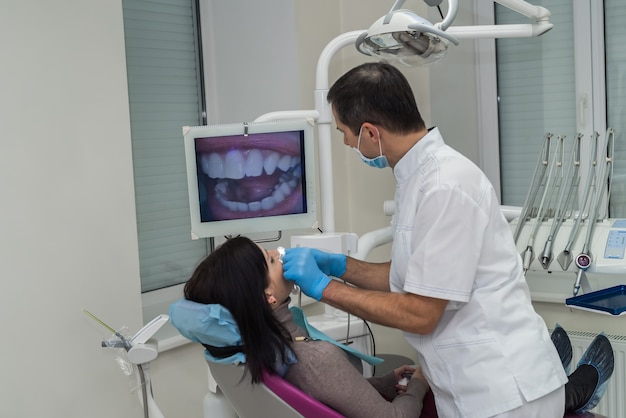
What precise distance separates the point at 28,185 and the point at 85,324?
426 millimetres

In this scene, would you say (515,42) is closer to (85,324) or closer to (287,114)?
(287,114)

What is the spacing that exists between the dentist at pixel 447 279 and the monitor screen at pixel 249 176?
0.43m

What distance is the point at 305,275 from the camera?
5.45ft

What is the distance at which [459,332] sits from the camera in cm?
157

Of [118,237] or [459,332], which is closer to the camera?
[459,332]

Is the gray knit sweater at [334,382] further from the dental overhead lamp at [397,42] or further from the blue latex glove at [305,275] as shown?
the dental overhead lamp at [397,42]

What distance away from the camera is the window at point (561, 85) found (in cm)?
303

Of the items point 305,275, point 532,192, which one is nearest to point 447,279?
point 305,275

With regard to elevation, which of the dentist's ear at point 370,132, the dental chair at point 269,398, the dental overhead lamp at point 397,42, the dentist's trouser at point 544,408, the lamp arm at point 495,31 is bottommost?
the dentist's trouser at point 544,408

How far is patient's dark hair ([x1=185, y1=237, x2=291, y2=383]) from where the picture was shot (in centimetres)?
158

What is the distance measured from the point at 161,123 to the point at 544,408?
1.77 m

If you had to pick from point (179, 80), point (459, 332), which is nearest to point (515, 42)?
point (179, 80)

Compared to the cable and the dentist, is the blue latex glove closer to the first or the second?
the dentist

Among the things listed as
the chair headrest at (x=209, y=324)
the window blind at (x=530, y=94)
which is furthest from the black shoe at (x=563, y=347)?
the window blind at (x=530, y=94)
